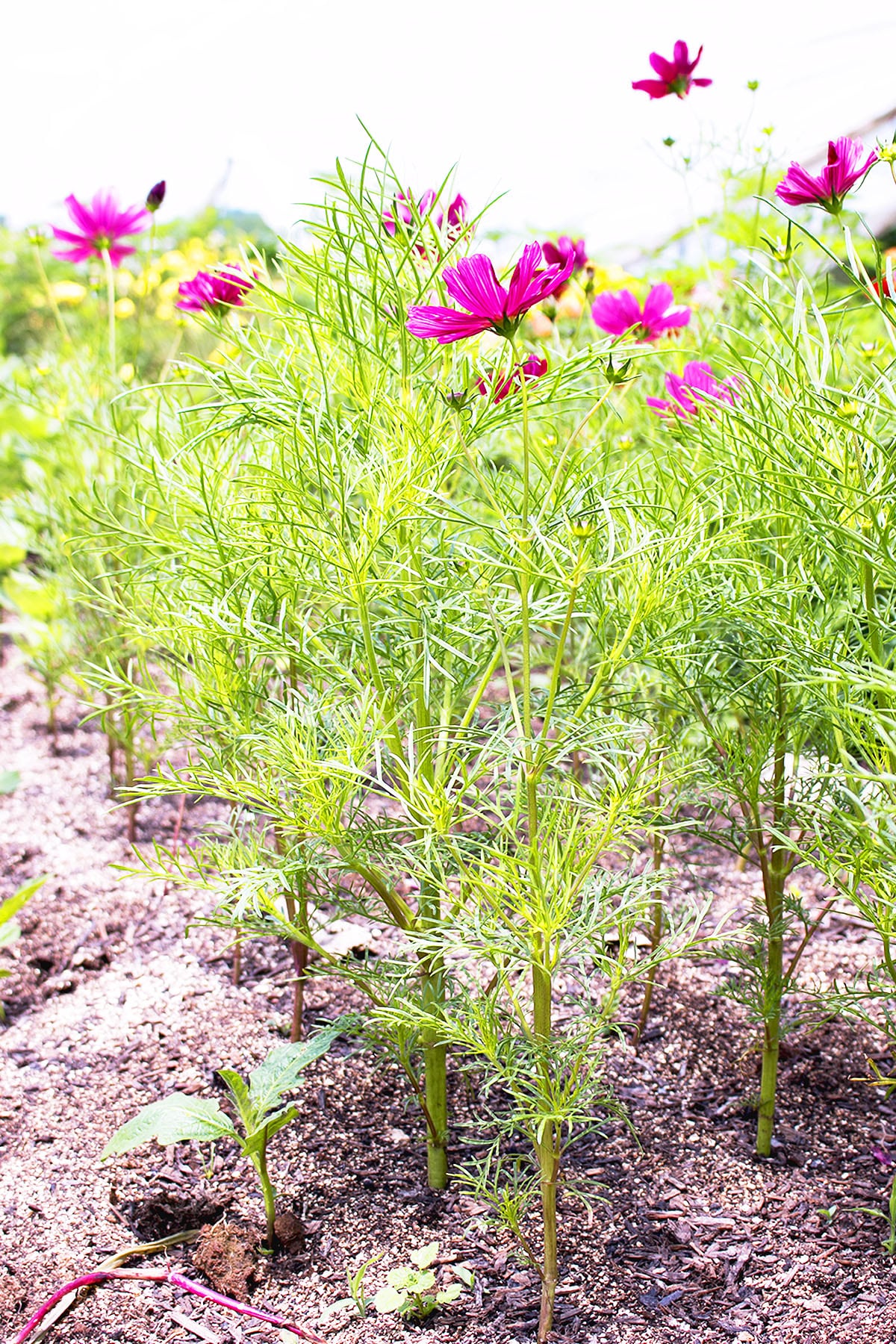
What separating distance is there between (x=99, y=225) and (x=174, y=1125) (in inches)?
52.8

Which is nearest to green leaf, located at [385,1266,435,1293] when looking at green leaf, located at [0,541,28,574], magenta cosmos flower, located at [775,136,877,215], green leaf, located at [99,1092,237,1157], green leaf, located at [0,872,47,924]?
green leaf, located at [99,1092,237,1157]

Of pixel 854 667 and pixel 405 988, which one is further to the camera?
pixel 405 988

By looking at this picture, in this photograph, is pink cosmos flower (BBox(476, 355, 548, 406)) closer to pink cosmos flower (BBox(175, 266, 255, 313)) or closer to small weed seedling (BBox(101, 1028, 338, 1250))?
pink cosmos flower (BBox(175, 266, 255, 313))

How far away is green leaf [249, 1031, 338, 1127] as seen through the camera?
1203 millimetres

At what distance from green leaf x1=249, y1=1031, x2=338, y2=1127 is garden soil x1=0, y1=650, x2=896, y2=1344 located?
8 centimetres

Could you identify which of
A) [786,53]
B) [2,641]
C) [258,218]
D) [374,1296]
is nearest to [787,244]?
[374,1296]

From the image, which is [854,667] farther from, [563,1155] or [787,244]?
[563,1155]

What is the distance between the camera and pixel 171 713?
1198mm

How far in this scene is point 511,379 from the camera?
1069mm

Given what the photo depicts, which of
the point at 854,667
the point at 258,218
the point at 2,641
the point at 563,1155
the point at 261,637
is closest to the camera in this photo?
the point at 854,667

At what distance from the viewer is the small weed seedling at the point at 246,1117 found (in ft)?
3.89

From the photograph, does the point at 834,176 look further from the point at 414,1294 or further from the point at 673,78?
the point at 414,1294

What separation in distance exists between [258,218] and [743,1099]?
21.2 feet

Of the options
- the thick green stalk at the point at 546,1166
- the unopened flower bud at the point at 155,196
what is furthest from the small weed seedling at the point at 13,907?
the unopened flower bud at the point at 155,196
